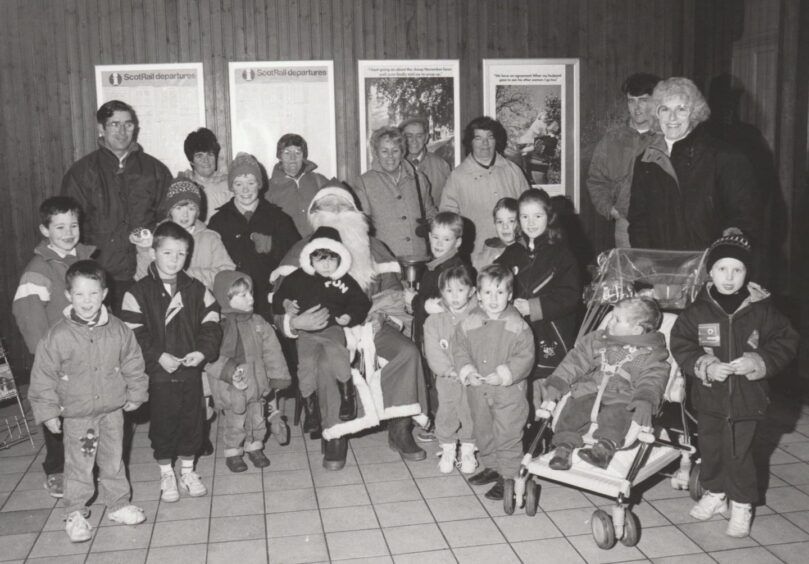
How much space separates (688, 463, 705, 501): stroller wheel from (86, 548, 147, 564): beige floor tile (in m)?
2.72

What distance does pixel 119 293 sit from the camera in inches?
209

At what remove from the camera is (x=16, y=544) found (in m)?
3.77

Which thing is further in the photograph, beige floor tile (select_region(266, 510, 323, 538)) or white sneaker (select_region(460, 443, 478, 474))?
white sneaker (select_region(460, 443, 478, 474))

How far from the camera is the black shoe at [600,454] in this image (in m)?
3.68

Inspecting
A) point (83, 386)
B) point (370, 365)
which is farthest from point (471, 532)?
point (83, 386)

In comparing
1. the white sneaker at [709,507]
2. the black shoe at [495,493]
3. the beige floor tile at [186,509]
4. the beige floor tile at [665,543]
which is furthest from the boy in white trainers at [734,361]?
the beige floor tile at [186,509]

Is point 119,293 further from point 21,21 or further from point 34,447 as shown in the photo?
point 21,21

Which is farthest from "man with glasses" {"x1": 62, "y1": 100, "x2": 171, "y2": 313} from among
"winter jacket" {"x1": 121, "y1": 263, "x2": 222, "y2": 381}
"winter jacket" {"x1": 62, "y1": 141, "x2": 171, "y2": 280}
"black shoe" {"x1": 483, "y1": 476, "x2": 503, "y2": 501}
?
"black shoe" {"x1": 483, "y1": 476, "x2": 503, "y2": 501}

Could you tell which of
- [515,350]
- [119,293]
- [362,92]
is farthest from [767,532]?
[362,92]

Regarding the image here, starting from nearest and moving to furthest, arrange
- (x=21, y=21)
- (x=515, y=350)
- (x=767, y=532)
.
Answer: (x=767, y=532) < (x=515, y=350) < (x=21, y=21)

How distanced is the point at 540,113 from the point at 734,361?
381 centimetres

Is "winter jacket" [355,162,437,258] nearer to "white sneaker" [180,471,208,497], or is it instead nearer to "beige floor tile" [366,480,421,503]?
"beige floor tile" [366,480,421,503]

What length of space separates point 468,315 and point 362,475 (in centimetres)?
114

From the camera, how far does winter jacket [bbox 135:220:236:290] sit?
193 inches
